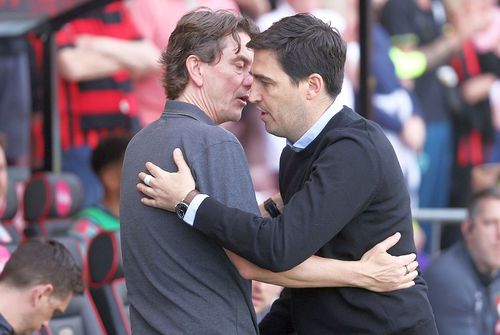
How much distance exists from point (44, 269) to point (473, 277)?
235cm

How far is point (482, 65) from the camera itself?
9.77 meters

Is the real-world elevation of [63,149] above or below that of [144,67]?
below

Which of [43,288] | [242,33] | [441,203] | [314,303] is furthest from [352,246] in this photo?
[441,203]

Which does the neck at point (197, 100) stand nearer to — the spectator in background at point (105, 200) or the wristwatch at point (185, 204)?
the wristwatch at point (185, 204)

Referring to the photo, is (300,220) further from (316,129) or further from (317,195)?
(316,129)

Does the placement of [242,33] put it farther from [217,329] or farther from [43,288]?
[43,288]

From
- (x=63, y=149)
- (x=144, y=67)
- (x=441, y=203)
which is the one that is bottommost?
(x=441, y=203)

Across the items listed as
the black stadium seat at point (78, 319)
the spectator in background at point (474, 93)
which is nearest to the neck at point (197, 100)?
the black stadium seat at point (78, 319)

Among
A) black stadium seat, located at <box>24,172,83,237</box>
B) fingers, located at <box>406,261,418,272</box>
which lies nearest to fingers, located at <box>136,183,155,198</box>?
fingers, located at <box>406,261,418,272</box>

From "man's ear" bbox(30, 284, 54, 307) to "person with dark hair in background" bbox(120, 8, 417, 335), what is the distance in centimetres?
101

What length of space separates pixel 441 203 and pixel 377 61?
1342 mm

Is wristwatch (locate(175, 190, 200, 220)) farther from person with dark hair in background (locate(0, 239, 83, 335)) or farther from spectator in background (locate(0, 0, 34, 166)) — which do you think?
spectator in background (locate(0, 0, 34, 166))

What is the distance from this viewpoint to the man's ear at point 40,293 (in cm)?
428

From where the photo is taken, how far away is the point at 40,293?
430 cm
